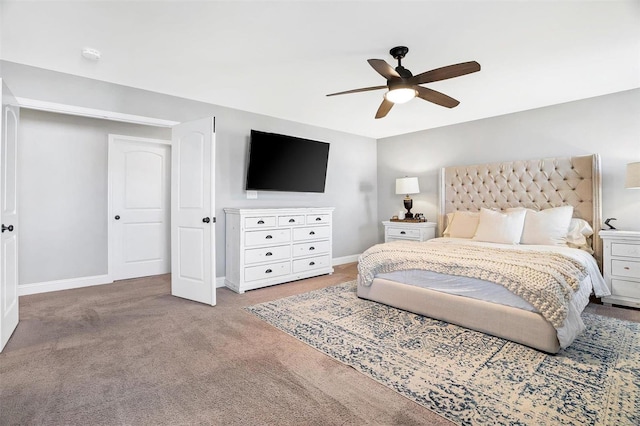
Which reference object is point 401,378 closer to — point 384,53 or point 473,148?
point 384,53

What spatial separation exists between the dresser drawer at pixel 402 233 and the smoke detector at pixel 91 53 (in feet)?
14.6

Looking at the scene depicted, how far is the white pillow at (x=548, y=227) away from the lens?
358cm

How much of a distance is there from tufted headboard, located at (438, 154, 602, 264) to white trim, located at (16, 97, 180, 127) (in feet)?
13.7

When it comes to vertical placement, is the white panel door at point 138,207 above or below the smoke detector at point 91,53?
below

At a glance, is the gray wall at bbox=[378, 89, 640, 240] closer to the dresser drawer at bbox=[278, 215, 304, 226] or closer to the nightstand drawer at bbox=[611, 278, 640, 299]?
the nightstand drawer at bbox=[611, 278, 640, 299]

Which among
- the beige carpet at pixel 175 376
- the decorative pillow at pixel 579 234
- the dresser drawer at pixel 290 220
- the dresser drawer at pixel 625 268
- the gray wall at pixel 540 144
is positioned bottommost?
the beige carpet at pixel 175 376

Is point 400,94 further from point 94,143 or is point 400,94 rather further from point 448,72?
point 94,143

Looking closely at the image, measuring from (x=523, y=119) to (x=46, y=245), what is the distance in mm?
6402

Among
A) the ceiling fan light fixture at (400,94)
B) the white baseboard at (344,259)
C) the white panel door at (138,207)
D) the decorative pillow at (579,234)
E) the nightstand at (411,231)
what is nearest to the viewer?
the ceiling fan light fixture at (400,94)

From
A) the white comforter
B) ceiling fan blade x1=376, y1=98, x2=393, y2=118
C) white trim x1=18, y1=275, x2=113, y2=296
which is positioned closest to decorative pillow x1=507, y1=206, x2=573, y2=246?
the white comforter

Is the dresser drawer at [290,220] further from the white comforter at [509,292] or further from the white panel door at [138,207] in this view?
the white panel door at [138,207]

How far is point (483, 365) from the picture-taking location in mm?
2062

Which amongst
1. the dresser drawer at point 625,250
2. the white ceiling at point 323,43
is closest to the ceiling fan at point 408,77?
the white ceiling at point 323,43

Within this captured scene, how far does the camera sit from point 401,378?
1.92 meters
